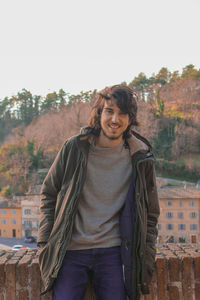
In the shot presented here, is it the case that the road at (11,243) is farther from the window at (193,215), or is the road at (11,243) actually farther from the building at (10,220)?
the window at (193,215)

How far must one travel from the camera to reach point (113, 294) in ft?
7.61

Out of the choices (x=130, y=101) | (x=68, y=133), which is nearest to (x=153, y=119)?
(x=68, y=133)

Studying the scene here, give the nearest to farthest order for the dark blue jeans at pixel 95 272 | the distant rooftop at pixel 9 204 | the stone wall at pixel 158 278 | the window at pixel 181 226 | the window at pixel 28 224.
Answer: the dark blue jeans at pixel 95 272 < the stone wall at pixel 158 278 < the window at pixel 181 226 < the window at pixel 28 224 < the distant rooftop at pixel 9 204

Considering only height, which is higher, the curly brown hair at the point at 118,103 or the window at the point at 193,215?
the curly brown hair at the point at 118,103

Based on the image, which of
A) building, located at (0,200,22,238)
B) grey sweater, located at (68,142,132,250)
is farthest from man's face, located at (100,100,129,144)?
building, located at (0,200,22,238)

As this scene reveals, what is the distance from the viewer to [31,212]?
2477 centimetres

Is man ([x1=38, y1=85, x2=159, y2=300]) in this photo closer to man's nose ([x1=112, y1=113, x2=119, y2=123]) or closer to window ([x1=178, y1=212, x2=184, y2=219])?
man's nose ([x1=112, y1=113, x2=119, y2=123])

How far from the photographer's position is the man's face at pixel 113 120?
8.13 ft

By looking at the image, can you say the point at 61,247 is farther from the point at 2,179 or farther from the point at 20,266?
the point at 2,179

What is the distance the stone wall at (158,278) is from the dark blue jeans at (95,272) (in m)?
0.34

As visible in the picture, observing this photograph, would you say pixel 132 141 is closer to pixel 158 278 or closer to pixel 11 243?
pixel 158 278

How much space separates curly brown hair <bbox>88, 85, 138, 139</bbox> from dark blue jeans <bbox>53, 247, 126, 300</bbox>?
0.83 metres

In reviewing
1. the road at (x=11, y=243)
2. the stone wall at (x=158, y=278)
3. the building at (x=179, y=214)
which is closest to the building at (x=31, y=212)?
the road at (x=11, y=243)

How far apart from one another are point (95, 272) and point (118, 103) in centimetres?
112
